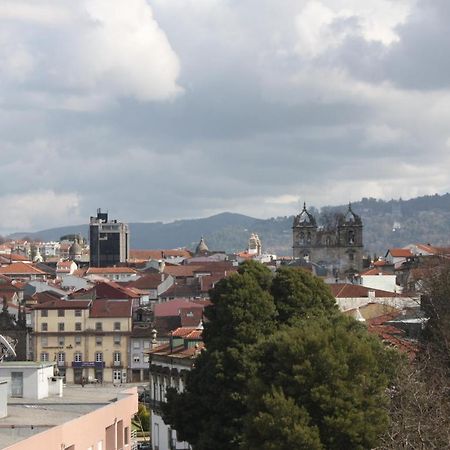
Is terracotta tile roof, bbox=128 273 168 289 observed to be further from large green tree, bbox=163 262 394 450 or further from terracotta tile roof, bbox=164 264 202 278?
large green tree, bbox=163 262 394 450

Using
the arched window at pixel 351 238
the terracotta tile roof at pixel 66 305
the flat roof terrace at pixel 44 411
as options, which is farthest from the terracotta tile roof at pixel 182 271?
the flat roof terrace at pixel 44 411

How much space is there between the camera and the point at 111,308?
10850 cm

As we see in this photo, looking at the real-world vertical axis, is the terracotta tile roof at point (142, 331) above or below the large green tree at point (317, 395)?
below

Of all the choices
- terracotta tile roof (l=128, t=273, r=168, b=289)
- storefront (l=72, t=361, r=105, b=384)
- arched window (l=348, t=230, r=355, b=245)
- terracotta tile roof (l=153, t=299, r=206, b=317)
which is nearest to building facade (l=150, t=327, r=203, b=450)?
terracotta tile roof (l=153, t=299, r=206, b=317)

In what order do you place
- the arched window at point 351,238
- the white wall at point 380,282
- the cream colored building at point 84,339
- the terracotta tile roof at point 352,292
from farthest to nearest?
the arched window at point 351,238 → the white wall at point 380,282 → the cream colored building at point 84,339 → the terracotta tile roof at point 352,292

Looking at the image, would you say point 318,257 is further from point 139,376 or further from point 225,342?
point 225,342

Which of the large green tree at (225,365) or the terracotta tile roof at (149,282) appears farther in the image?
the terracotta tile roof at (149,282)

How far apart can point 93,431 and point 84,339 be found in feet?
238

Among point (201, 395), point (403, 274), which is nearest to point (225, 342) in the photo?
point (201, 395)

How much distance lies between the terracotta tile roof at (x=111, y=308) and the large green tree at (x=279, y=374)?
62.9 meters

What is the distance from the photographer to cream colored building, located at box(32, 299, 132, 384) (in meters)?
107

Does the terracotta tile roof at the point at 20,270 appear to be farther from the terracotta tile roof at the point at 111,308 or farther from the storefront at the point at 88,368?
the storefront at the point at 88,368

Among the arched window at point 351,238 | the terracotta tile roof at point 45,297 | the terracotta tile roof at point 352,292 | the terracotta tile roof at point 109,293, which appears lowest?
the terracotta tile roof at point 45,297

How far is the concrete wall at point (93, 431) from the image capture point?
2914 centimetres
